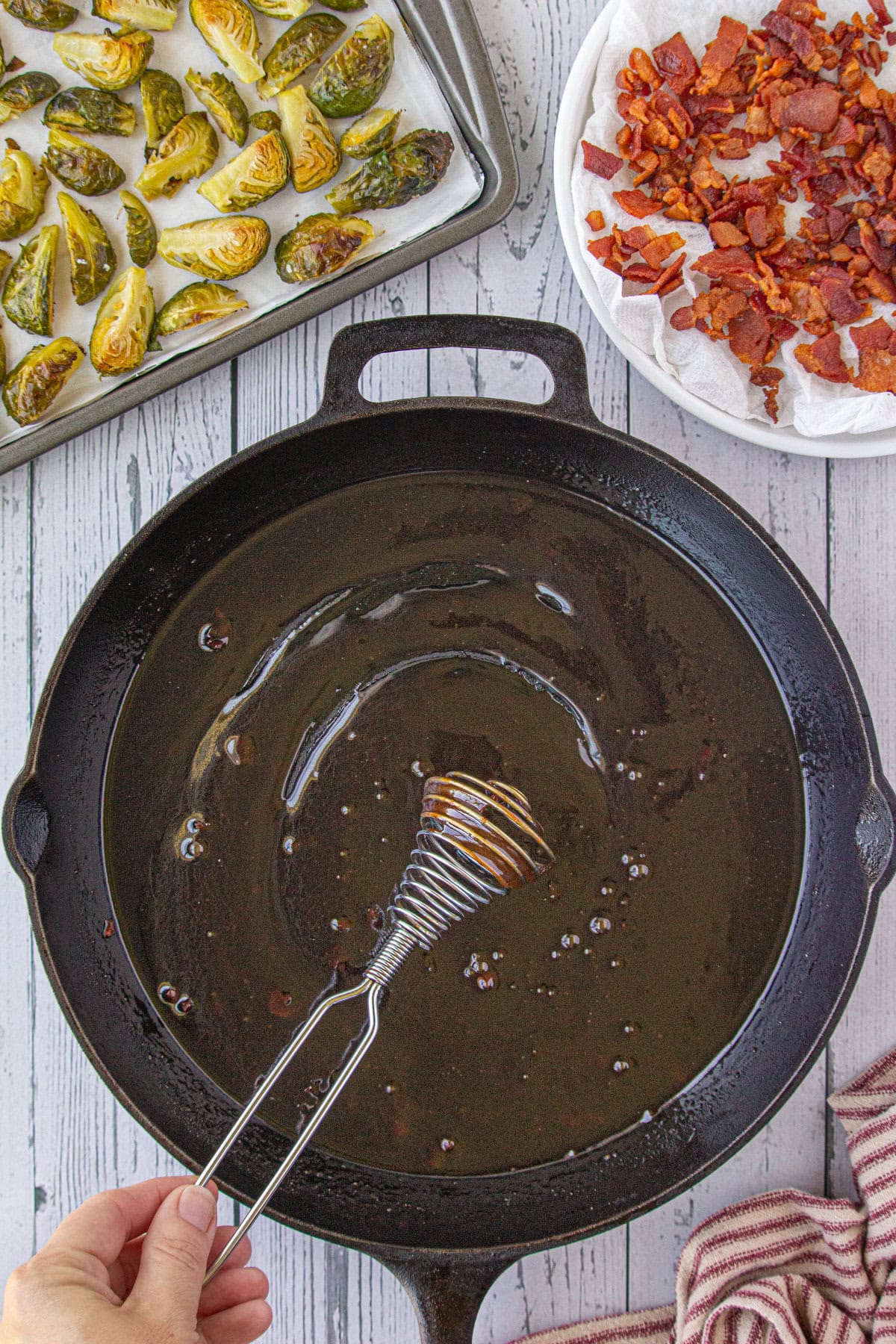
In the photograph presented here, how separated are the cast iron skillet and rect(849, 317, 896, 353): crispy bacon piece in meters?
0.20

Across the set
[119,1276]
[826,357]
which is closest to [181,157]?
[826,357]

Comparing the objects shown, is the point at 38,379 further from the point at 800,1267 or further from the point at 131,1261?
the point at 800,1267

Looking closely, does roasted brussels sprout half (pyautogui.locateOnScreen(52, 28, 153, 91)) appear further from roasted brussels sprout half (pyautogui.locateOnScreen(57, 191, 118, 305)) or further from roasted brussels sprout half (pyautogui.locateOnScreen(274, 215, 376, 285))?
roasted brussels sprout half (pyautogui.locateOnScreen(274, 215, 376, 285))

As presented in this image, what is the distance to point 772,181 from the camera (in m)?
0.89

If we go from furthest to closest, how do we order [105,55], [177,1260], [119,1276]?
[105,55] → [119,1276] → [177,1260]

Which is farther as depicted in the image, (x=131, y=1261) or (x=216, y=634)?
(x=216, y=634)

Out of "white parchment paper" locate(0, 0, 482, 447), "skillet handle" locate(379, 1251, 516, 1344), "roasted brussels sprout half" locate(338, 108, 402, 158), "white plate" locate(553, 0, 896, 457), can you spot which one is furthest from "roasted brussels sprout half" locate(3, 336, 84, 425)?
"skillet handle" locate(379, 1251, 516, 1344)

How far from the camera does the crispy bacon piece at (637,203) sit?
883 millimetres

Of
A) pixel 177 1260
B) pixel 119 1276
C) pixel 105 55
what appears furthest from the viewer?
pixel 105 55

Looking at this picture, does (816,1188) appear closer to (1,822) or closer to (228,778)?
(228,778)

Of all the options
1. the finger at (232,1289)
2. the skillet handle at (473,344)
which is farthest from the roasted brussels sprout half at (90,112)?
the finger at (232,1289)

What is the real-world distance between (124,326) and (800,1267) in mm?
1156

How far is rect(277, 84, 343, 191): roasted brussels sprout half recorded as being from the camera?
0.92 metres

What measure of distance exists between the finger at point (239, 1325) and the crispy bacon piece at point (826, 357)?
975mm
